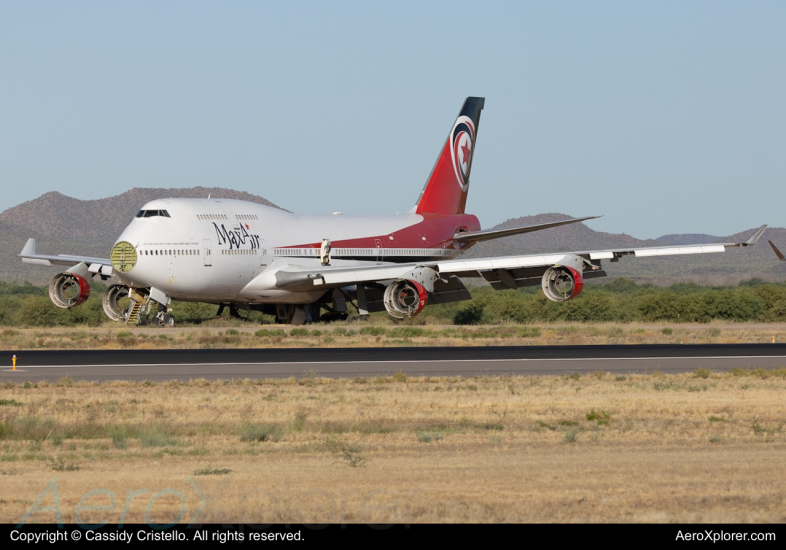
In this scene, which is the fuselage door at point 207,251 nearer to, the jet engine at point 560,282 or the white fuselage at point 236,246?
the white fuselage at point 236,246

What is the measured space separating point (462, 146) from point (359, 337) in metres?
20.5

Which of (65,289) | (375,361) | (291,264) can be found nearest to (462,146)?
(291,264)

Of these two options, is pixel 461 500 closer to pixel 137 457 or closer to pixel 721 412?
pixel 137 457

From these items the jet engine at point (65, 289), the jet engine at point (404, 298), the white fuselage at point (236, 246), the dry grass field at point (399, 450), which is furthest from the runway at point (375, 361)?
the jet engine at point (65, 289)

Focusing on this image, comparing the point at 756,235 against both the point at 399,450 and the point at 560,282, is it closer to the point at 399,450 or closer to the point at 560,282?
the point at 560,282

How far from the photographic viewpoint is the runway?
26031 millimetres

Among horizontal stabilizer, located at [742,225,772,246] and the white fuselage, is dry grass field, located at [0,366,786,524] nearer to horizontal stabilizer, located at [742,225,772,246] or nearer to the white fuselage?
horizontal stabilizer, located at [742,225,772,246]

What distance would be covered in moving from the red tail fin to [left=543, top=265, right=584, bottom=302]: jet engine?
15924mm

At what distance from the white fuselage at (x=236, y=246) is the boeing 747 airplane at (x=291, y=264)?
0.15ft

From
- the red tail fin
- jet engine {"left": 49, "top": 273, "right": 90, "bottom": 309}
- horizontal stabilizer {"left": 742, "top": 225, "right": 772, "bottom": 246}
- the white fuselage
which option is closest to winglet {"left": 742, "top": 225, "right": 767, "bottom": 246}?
horizontal stabilizer {"left": 742, "top": 225, "right": 772, "bottom": 246}

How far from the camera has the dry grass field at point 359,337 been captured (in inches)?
1475

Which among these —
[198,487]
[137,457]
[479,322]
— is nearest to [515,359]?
[137,457]

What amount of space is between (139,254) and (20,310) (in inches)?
812

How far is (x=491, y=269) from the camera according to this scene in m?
44.1
